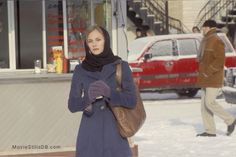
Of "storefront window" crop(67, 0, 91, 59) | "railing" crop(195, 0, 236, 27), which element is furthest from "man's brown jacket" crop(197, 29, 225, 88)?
"railing" crop(195, 0, 236, 27)

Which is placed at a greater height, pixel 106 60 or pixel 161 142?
pixel 106 60

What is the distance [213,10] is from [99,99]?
23.6m

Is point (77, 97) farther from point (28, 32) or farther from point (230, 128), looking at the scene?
point (230, 128)

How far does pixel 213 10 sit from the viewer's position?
90.6 feet

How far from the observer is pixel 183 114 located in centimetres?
1316

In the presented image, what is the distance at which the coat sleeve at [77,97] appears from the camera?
15.0 feet

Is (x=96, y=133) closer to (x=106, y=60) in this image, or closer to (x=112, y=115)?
(x=112, y=115)

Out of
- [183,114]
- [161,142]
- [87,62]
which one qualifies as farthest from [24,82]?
[183,114]

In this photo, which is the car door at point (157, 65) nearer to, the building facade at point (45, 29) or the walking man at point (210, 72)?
the walking man at point (210, 72)

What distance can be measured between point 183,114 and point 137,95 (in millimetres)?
8590

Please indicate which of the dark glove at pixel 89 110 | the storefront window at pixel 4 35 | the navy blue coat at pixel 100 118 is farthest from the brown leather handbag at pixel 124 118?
the storefront window at pixel 4 35

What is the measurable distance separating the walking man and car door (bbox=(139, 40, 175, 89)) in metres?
6.12

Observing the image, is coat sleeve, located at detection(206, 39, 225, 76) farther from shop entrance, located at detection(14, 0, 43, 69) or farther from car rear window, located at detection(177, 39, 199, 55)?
car rear window, located at detection(177, 39, 199, 55)

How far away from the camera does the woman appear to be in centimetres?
455
